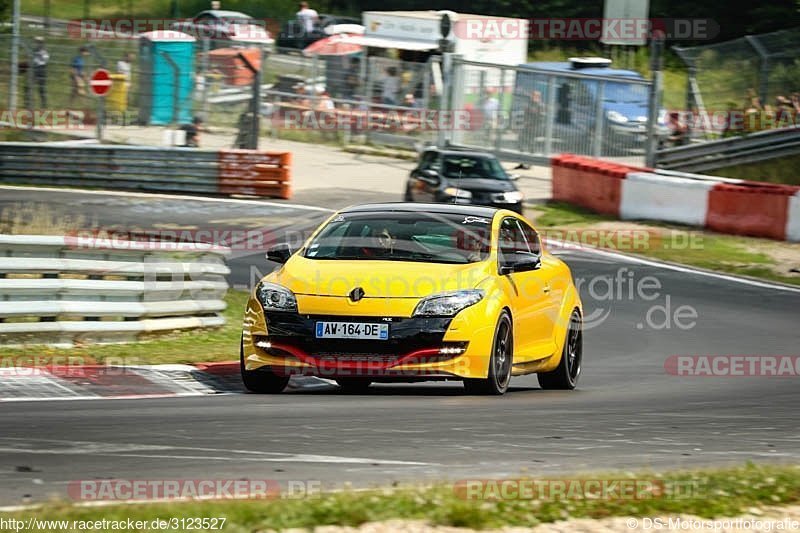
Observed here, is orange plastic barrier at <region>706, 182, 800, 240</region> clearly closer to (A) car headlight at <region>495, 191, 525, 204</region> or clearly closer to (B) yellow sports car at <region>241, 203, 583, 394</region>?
(A) car headlight at <region>495, 191, 525, 204</region>

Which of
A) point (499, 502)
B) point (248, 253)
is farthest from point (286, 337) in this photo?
point (248, 253)

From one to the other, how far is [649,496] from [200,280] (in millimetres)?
7803

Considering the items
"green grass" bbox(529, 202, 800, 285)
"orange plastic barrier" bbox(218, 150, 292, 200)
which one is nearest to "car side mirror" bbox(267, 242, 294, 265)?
"green grass" bbox(529, 202, 800, 285)

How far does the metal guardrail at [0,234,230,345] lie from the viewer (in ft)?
37.9

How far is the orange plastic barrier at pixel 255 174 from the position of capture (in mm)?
28609

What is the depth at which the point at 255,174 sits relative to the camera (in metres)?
28.7

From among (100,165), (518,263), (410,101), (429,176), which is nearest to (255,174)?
(100,165)

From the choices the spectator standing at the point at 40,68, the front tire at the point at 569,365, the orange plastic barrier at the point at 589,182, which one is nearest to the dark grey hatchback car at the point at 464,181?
the orange plastic barrier at the point at 589,182

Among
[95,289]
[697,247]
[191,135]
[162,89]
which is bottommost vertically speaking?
[697,247]

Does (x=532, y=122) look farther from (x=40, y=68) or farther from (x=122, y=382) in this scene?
(x=122, y=382)

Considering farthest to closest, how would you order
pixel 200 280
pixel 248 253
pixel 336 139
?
pixel 336 139
pixel 248 253
pixel 200 280

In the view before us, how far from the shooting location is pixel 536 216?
2758 centimetres

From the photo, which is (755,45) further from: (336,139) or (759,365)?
(759,365)

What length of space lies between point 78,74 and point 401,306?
24.4 metres
